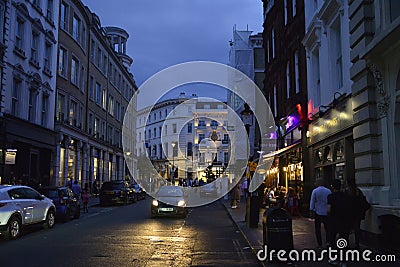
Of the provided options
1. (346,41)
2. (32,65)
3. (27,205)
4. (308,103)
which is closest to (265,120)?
(308,103)

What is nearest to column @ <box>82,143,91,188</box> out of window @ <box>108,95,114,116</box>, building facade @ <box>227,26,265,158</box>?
window @ <box>108,95,114,116</box>

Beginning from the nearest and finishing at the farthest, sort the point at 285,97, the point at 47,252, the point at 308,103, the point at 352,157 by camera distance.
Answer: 1. the point at 47,252
2. the point at 352,157
3. the point at 308,103
4. the point at 285,97

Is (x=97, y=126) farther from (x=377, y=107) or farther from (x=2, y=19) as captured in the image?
(x=377, y=107)

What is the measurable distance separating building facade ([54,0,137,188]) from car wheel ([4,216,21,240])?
19252mm

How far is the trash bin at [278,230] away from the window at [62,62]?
91.8 feet

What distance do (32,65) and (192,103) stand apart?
209 feet

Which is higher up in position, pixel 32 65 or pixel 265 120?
pixel 32 65

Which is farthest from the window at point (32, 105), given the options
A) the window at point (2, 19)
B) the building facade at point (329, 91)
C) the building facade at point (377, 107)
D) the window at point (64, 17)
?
the building facade at point (377, 107)

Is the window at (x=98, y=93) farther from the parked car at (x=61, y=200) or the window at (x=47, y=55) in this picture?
the parked car at (x=61, y=200)

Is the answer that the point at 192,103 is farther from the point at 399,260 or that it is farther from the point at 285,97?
the point at 399,260

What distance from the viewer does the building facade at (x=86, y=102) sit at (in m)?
34.7

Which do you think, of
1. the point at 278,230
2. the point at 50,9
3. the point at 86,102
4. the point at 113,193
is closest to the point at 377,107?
the point at 278,230

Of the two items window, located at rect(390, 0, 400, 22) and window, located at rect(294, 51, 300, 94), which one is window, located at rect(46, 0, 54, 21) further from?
window, located at rect(390, 0, 400, 22)

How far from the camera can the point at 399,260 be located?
923 centimetres
